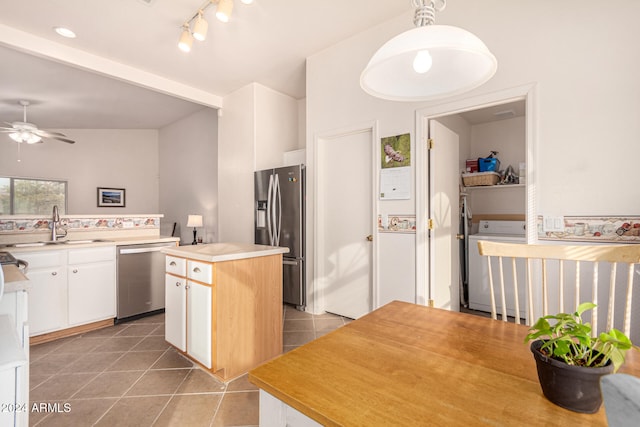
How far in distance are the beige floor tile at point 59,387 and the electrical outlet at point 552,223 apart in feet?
10.6

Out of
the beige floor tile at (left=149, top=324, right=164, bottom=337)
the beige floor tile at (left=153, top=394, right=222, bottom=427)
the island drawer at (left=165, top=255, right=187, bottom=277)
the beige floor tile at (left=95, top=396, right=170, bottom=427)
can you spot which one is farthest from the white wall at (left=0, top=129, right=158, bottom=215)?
the beige floor tile at (left=153, top=394, right=222, bottom=427)

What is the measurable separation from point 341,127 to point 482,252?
215cm

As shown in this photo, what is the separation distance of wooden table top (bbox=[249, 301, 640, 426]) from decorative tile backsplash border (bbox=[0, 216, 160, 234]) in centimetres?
354

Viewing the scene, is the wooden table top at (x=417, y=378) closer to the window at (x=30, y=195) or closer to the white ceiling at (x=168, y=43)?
the white ceiling at (x=168, y=43)

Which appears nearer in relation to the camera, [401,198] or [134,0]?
[134,0]

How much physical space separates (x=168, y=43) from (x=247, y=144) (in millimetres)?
1390

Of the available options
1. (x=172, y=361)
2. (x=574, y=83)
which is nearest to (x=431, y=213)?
(x=574, y=83)

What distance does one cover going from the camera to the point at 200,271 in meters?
2.02

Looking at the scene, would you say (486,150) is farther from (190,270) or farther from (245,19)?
(190,270)

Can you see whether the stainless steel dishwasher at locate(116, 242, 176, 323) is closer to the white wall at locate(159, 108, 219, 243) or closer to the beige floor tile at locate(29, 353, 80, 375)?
the beige floor tile at locate(29, 353, 80, 375)

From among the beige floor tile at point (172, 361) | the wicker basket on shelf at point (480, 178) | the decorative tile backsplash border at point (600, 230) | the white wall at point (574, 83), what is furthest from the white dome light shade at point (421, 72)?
the wicker basket on shelf at point (480, 178)

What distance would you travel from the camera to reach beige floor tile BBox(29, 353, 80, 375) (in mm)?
2191

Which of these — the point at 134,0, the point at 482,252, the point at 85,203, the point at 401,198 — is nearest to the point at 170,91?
the point at 134,0

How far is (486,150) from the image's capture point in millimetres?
4020
